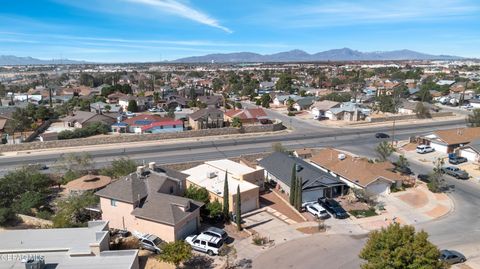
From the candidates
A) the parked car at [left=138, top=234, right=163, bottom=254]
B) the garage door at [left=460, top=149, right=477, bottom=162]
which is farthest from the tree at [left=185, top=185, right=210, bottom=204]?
the garage door at [left=460, top=149, right=477, bottom=162]

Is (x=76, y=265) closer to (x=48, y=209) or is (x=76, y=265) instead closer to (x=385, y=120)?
(x=48, y=209)

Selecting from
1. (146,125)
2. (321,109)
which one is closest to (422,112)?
(321,109)

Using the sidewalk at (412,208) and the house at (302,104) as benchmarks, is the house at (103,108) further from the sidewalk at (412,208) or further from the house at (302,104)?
the sidewalk at (412,208)

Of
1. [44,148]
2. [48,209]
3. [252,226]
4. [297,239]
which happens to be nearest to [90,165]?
[48,209]

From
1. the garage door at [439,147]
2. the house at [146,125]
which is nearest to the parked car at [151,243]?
the house at [146,125]

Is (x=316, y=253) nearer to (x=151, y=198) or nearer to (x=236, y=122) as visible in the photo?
(x=151, y=198)
